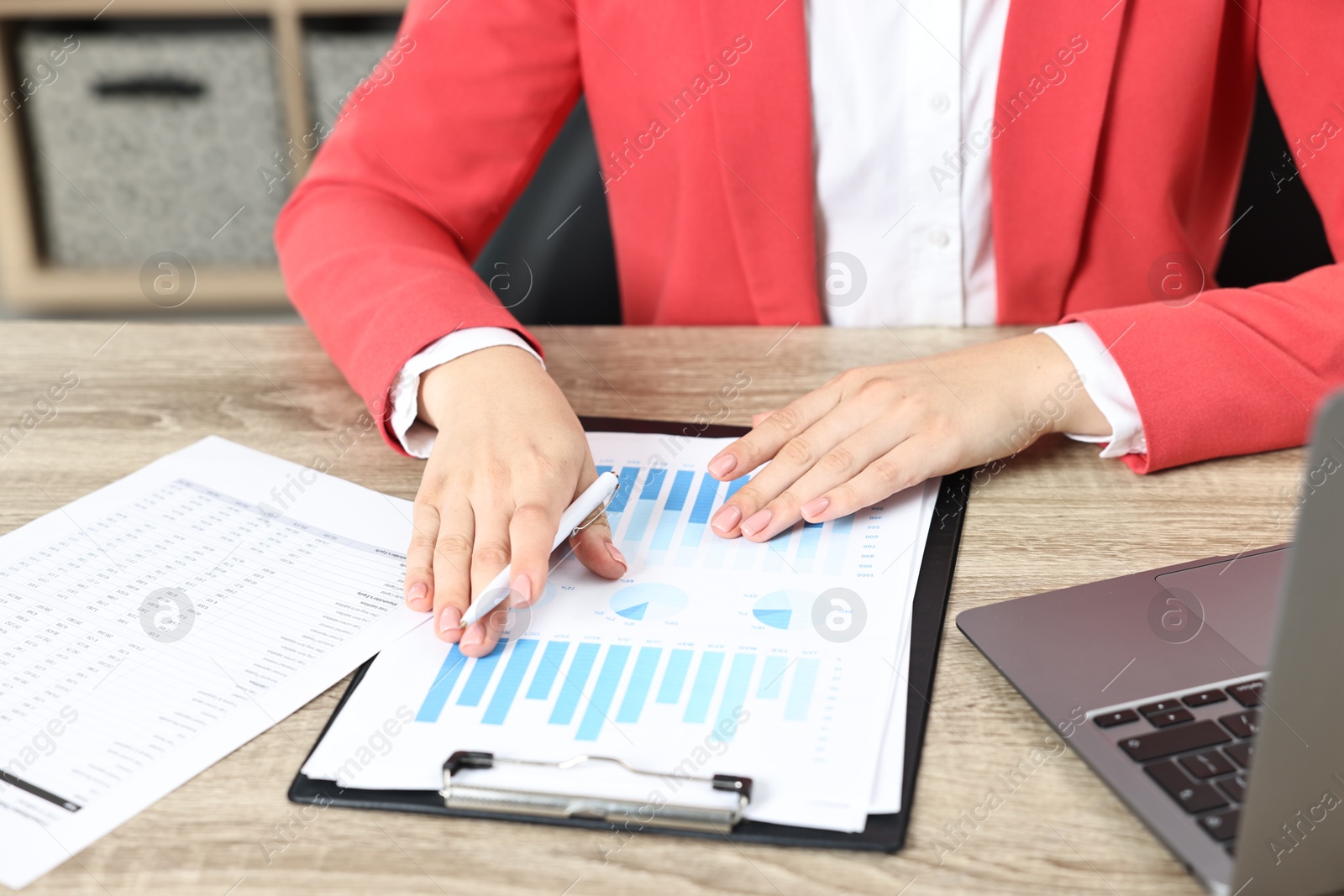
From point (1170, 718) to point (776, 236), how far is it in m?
0.66

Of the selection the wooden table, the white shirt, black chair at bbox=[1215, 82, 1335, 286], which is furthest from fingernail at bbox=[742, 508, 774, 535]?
black chair at bbox=[1215, 82, 1335, 286]

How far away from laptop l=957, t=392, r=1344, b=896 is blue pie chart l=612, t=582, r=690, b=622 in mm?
148

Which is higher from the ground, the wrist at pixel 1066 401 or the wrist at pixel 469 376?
the wrist at pixel 469 376

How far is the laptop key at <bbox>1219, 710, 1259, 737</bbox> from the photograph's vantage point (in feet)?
1.47

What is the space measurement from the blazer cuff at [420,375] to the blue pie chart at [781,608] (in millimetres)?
291

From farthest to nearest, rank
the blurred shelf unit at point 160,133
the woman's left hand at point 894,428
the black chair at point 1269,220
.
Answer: the blurred shelf unit at point 160,133, the black chair at point 1269,220, the woman's left hand at point 894,428

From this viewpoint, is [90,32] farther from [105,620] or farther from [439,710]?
[439,710]

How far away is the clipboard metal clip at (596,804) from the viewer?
442 millimetres

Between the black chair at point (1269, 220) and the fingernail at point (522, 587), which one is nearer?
the fingernail at point (522, 587)

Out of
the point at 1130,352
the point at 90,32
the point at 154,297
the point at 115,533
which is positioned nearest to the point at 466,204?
the point at 115,533

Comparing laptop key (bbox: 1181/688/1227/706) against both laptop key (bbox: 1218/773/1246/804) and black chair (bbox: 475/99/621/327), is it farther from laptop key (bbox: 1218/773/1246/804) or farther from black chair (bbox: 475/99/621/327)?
black chair (bbox: 475/99/621/327)

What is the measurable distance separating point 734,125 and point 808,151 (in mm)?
72

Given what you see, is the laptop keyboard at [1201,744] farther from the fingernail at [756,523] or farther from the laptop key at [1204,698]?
the fingernail at [756,523]

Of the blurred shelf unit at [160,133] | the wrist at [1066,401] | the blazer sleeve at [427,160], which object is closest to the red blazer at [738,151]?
the blazer sleeve at [427,160]
